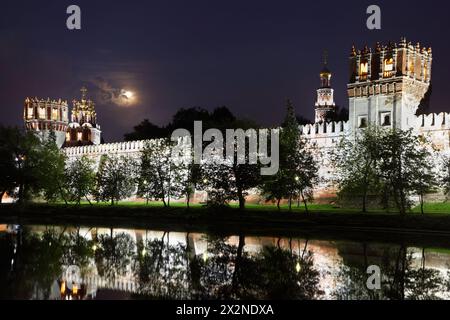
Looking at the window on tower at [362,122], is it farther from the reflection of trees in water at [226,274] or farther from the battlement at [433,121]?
the reflection of trees in water at [226,274]

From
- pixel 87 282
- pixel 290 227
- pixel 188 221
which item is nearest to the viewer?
pixel 87 282

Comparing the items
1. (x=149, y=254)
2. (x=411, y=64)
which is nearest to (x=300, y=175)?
(x=411, y=64)

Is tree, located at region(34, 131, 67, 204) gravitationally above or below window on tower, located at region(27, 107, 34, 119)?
below

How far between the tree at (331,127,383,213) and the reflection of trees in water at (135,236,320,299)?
17735 millimetres

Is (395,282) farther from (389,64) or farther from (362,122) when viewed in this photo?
(389,64)

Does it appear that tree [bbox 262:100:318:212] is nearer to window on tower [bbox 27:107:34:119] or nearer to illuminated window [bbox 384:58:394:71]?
illuminated window [bbox 384:58:394:71]

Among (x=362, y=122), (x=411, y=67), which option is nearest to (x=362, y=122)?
(x=362, y=122)

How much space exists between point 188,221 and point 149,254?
730 inches

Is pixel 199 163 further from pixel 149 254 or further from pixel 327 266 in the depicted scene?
pixel 327 266

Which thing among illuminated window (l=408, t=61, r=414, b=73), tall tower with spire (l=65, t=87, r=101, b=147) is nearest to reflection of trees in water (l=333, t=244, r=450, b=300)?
illuminated window (l=408, t=61, r=414, b=73)

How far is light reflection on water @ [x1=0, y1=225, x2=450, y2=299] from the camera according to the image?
41.4ft

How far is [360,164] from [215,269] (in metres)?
25.6

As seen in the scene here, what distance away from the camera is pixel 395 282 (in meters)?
14.1

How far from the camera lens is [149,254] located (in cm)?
1970
